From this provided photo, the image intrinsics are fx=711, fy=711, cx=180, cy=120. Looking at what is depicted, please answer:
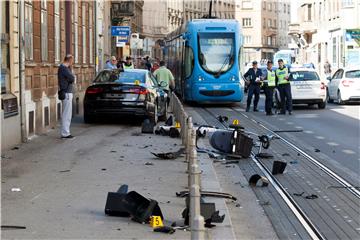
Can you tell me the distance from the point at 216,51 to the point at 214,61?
1.30ft

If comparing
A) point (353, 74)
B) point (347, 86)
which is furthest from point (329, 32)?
point (347, 86)

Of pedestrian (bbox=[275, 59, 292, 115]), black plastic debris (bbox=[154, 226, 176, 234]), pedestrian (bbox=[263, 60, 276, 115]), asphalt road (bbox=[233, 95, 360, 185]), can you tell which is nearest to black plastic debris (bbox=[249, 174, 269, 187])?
asphalt road (bbox=[233, 95, 360, 185])

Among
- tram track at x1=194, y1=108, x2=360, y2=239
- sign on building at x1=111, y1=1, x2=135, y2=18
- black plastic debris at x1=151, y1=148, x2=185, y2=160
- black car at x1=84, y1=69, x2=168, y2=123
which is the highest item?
sign on building at x1=111, y1=1, x2=135, y2=18

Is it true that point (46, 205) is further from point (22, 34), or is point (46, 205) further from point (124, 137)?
point (124, 137)

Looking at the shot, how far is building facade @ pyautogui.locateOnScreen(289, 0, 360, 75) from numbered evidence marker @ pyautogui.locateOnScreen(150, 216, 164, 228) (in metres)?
43.7

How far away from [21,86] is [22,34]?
1.05 meters

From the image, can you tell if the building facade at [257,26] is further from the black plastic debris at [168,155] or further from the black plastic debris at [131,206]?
the black plastic debris at [131,206]

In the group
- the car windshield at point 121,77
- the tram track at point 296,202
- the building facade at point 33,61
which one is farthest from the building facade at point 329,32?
the tram track at point 296,202

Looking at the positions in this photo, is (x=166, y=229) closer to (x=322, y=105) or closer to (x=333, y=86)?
(x=322, y=105)

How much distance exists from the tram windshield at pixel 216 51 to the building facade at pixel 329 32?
23.6m

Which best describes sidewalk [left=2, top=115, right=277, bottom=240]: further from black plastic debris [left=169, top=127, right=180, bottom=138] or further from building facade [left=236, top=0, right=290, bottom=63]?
building facade [left=236, top=0, right=290, bottom=63]

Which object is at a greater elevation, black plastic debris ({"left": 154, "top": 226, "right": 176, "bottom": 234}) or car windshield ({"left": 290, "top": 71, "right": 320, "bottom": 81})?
car windshield ({"left": 290, "top": 71, "right": 320, "bottom": 81})

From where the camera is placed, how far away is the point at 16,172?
10.6 meters

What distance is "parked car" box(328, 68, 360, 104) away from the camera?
2867 centimetres
